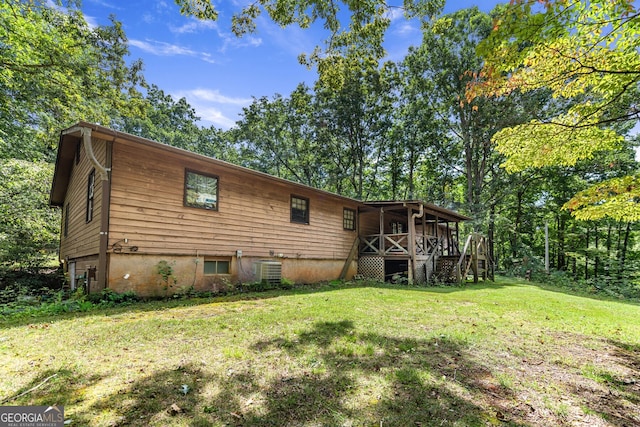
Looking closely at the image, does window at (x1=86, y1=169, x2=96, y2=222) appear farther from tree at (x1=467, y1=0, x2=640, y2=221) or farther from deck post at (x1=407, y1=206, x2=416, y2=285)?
deck post at (x1=407, y1=206, x2=416, y2=285)

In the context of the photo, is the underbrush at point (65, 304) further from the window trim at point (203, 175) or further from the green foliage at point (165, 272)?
the window trim at point (203, 175)

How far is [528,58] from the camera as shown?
4.44 meters

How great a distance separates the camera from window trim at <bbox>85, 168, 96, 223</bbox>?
8.14m

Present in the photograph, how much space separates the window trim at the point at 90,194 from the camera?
814 cm

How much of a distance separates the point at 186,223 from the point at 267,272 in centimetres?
288

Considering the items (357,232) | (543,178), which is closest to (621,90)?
(357,232)

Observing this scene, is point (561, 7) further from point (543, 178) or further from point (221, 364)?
point (543, 178)

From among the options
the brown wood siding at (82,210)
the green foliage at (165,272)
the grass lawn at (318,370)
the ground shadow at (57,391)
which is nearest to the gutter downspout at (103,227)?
the brown wood siding at (82,210)

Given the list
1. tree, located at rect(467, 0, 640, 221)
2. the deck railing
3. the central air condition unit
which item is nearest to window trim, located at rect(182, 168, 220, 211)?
the central air condition unit

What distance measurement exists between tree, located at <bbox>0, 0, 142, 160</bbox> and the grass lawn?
365 inches

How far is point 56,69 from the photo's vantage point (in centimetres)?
1038

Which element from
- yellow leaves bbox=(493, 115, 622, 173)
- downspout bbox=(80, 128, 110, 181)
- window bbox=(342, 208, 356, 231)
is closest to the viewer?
yellow leaves bbox=(493, 115, 622, 173)

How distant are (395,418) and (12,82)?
14.7 meters

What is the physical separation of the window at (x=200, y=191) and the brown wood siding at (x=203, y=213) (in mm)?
125
